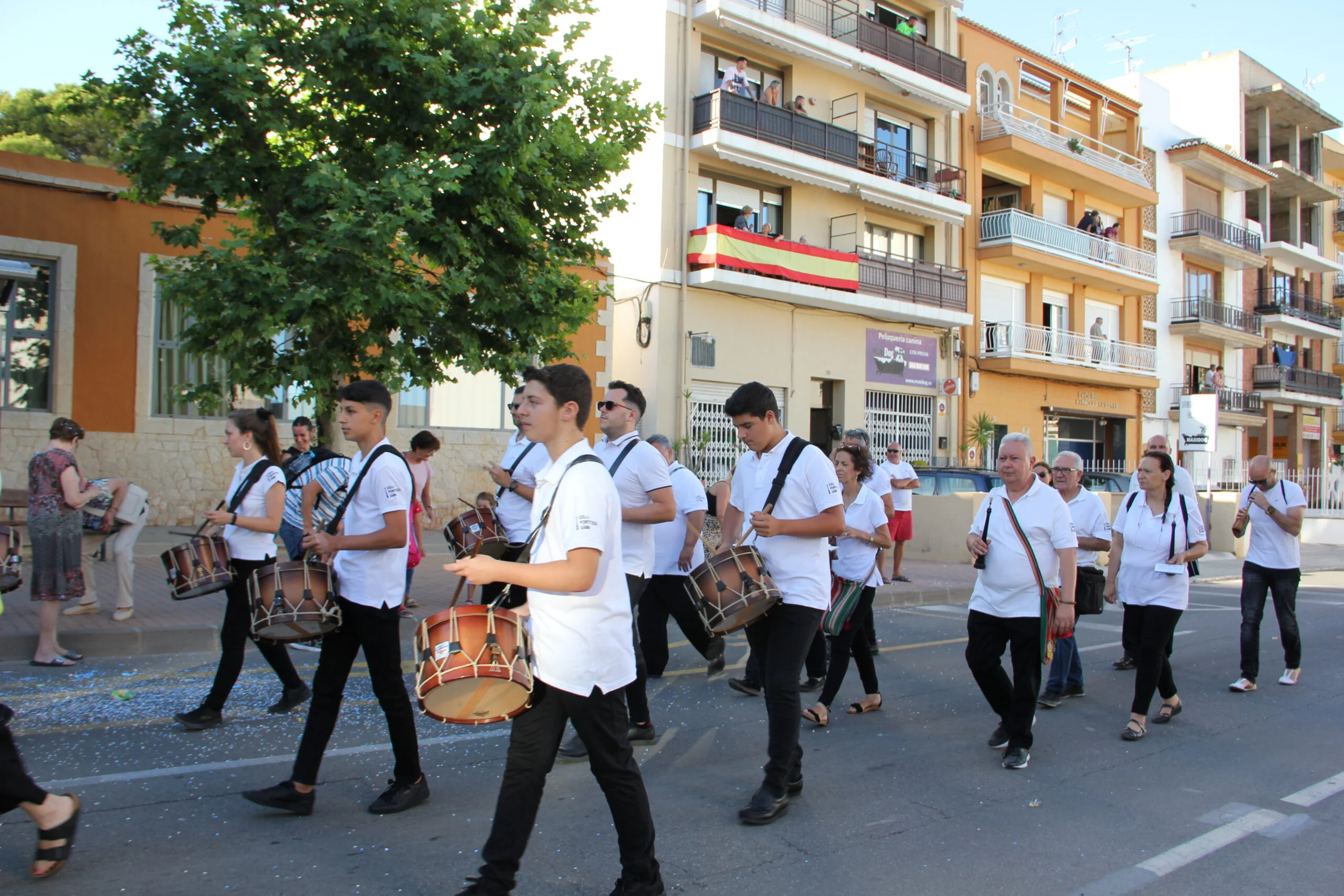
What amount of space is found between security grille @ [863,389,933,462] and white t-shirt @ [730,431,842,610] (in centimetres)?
1930

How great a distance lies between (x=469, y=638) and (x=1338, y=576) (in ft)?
63.4

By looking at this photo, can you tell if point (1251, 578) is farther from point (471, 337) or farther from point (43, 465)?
point (43, 465)

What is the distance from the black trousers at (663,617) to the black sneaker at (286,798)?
256 centimetres

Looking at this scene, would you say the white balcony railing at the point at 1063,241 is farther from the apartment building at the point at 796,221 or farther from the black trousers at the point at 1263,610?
the black trousers at the point at 1263,610

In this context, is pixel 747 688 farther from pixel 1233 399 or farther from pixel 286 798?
pixel 1233 399

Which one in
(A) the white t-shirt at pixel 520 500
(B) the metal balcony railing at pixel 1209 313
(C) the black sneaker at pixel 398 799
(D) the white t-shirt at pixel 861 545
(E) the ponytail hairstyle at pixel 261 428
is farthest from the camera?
(B) the metal balcony railing at pixel 1209 313

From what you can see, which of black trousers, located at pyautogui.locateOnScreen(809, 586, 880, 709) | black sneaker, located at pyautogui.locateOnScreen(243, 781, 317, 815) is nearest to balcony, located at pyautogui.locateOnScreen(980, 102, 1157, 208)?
black trousers, located at pyautogui.locateOnScreen(809, 586, 880, 709)

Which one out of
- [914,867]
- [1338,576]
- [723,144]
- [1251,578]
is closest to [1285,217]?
[1338,576]

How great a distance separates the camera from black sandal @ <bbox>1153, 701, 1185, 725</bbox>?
6449mm

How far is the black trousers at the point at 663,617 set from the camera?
6.57 metres

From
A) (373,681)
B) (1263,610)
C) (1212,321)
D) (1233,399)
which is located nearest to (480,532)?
(373,681)

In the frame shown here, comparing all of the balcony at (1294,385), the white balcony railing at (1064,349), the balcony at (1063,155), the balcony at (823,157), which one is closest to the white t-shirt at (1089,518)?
the balcony at (823,157)

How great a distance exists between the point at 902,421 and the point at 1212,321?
1514 cm

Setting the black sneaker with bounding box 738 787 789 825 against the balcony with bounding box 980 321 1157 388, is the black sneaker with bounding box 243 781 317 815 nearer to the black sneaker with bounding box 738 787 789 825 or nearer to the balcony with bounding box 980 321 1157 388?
the black sneaker with bounding box 738 787 789 825
